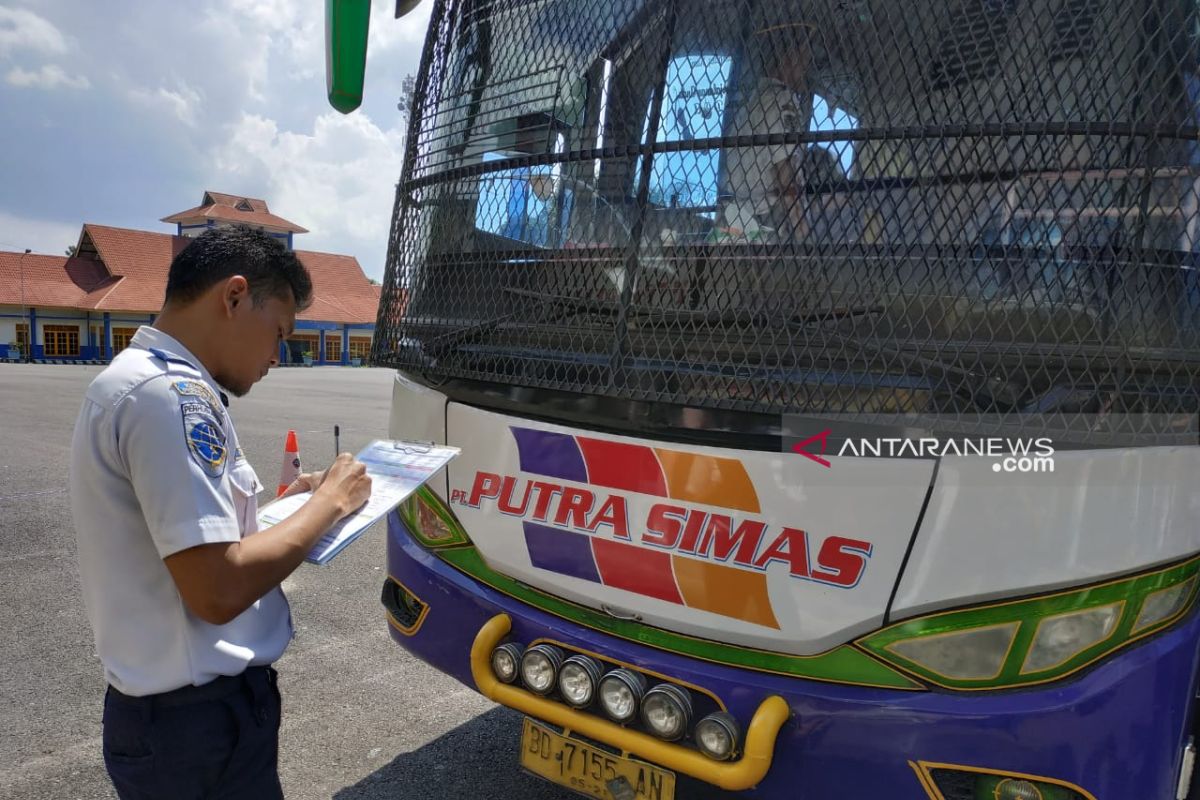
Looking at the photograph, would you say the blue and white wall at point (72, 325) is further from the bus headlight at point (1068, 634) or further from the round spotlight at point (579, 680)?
the bus headlight at point (1068, 634)

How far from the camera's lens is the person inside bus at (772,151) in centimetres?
202

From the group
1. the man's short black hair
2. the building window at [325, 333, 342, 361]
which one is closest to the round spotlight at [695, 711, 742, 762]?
the man's short black hair

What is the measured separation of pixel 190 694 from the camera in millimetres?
1497

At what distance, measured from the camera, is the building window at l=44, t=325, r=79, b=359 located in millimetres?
35188

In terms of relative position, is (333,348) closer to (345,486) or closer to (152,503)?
(345,486)

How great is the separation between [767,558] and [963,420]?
0.52 m

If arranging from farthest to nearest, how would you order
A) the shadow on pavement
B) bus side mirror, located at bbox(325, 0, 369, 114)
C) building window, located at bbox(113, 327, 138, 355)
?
building window, located at bbox(113, 327, 138, 355) → the shadow on pavement → bus side mirror, located at bbox(325, 0, 369, 114)

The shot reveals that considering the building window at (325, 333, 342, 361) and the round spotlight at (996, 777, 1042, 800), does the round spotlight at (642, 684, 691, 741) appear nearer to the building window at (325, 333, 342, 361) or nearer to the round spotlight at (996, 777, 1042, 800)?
the round spotlight at (996, 777, 1042, 800)

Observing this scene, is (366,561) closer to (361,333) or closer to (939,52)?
(939,52)

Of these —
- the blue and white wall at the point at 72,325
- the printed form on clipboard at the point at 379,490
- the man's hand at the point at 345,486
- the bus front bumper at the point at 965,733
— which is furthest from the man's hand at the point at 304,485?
the blue and white wall at the point at 72,325

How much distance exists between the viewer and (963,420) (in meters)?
1.75

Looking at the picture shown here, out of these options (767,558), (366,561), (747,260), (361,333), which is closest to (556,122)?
(747,260)

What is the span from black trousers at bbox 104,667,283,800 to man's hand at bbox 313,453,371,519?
14.9 inches

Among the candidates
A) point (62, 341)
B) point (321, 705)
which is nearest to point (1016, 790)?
point (321, 705)
